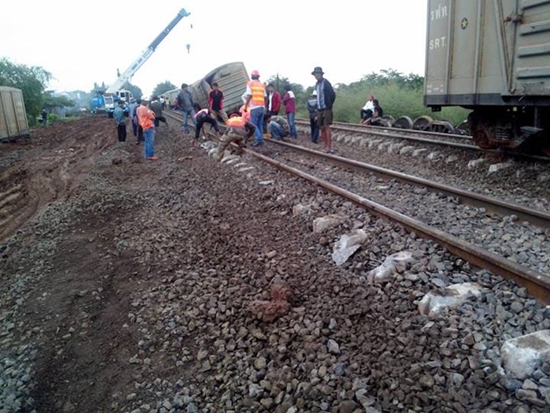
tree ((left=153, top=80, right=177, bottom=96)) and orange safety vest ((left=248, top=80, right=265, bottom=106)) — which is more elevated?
tree ((left=153, top=80, right=177, bottom=96))

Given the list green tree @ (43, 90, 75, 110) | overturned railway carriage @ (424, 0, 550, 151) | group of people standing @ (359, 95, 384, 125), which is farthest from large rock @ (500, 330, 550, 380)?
green tree @ (43, 90, 75, 110)

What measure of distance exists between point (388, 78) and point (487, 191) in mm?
24113

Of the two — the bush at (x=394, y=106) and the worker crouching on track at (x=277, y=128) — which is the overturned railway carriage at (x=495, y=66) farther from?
the bush at (x=394, y=106)

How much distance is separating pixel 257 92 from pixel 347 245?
25.2 ft

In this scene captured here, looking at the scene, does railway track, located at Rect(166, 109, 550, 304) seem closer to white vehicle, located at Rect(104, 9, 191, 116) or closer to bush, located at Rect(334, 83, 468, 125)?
bush, located at Rect(334, 83, 468, 125)

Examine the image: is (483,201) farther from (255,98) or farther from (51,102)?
(51,102)

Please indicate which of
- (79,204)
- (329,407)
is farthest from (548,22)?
(79,204)

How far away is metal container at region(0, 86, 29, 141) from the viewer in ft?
67.2

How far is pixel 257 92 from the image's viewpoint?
11.0 metres

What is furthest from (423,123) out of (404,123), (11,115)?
(11,115)

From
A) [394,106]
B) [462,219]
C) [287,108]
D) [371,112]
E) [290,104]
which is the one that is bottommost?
[462,219]

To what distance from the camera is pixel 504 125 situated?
766 centimetres

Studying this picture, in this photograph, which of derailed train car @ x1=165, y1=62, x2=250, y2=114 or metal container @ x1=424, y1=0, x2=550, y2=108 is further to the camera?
derailed train car @ x1=165, y1=62, x2=250, y2=114

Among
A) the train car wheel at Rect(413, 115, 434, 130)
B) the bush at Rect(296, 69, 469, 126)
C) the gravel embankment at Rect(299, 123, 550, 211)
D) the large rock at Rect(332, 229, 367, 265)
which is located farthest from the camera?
the bush at Rect(296, 69, 469, 126)
